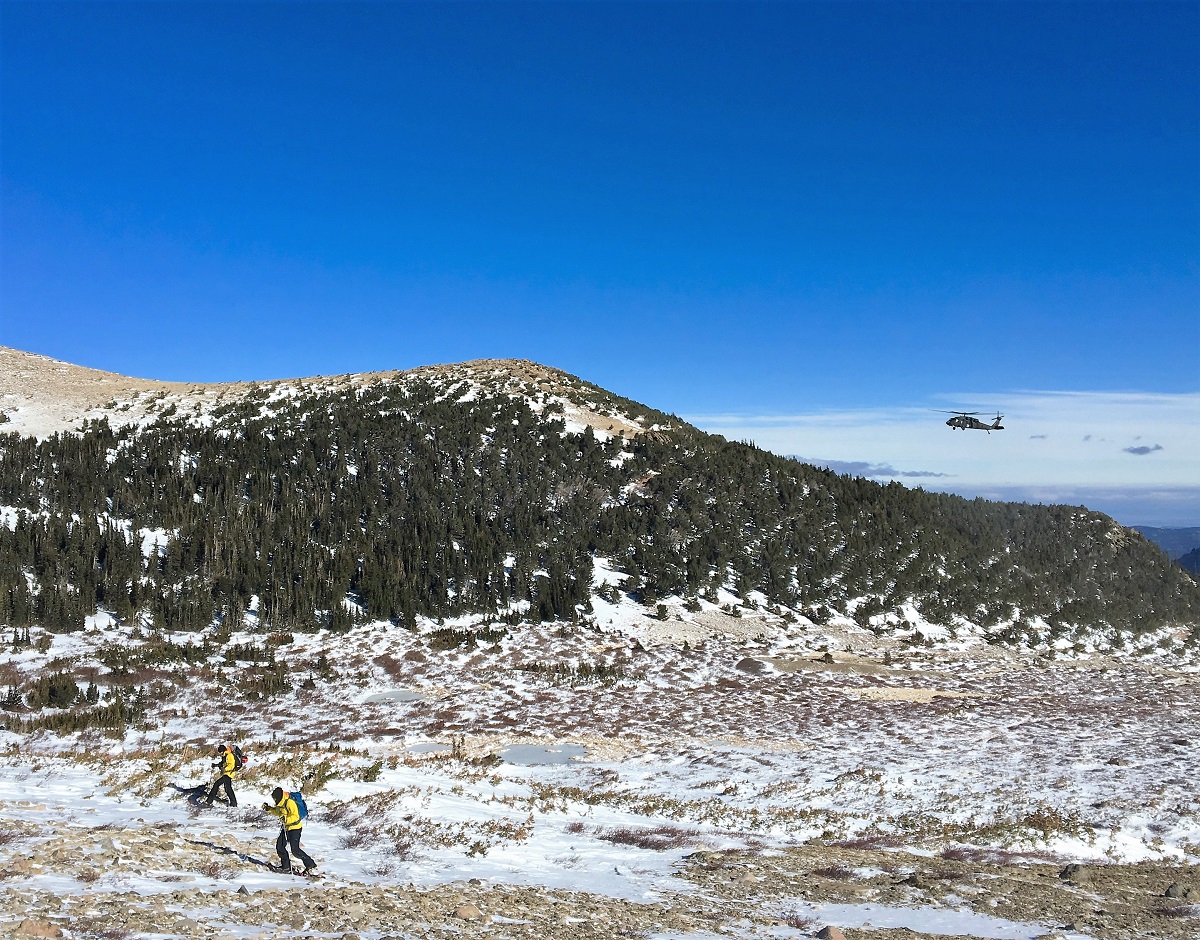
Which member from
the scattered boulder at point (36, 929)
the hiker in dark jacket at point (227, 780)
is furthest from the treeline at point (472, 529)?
the scattered boulder at point (36, 929)

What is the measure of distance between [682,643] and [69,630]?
22542 mm

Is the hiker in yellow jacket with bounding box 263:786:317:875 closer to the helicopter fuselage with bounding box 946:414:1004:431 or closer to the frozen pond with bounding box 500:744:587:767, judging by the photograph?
the frozen pond with bounding box 500:744:587:767

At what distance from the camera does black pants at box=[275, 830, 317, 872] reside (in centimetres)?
979

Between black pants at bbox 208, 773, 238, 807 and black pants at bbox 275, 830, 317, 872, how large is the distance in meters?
3.45

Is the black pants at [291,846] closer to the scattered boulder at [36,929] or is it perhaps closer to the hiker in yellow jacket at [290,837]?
the hiker in yellow jacket at [290,837]

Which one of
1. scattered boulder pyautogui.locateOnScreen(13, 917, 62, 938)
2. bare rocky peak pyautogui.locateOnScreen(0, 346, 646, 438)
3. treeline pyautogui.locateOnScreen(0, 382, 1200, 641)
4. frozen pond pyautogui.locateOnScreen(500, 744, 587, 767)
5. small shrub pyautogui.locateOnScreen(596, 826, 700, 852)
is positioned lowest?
frozen pond pyautogui.locateOnScreen(500, 744, 587, 767)

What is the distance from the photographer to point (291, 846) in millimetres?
9914

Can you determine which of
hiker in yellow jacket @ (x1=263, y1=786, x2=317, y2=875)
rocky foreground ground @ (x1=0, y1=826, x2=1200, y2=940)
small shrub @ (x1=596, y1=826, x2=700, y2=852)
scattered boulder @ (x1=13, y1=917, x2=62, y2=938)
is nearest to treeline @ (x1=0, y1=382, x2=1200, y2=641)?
small shrub @ (x1=596, y1=826, x2=700, y2=852)

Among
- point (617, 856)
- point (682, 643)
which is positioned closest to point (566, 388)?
point (682, 643)

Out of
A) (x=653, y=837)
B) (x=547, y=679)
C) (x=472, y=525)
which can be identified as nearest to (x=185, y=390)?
(x=472, y=525)

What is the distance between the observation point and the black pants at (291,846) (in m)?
9.79

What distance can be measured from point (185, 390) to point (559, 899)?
169 feet

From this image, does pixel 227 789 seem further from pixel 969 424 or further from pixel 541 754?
pixel 969 424

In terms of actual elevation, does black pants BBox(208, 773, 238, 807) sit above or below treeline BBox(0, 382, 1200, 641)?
below
